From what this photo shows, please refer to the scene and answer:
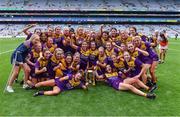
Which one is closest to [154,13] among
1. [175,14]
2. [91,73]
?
A: [175,14]

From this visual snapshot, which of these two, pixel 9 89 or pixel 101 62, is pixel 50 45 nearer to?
pixel 101 62

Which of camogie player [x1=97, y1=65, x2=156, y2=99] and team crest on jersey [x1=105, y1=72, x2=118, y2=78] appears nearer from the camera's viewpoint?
camogie player [x1=97, y1=65, x2=156, y2=99]

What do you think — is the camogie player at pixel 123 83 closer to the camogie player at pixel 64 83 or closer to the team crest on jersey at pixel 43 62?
the camogie player at pixel 64 83

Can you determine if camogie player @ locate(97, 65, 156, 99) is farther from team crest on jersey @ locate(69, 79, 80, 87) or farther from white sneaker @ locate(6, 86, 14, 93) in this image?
white sneaker @ locate(6, 86, 14, 93)

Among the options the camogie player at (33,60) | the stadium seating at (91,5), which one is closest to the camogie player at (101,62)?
the camogie player at (33,60)

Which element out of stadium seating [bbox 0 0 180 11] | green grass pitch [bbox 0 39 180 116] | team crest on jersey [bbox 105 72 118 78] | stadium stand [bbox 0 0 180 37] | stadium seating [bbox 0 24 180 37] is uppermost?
team crest on jersey [bbox 105 72 118 78]

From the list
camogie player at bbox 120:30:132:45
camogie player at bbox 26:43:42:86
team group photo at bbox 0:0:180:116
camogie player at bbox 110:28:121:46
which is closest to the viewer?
team group photo at bbox 0:0:180:116

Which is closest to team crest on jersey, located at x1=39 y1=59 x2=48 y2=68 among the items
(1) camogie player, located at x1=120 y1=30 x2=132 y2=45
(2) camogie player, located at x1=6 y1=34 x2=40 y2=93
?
(2) camogie player, located at x1=6 y1=34 x2=40 y2=93

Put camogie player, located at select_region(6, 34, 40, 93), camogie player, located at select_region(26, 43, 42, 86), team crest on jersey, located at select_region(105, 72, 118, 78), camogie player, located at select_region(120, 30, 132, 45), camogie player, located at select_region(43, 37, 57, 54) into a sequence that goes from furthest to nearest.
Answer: camogie player, located at select_region(120, 30, 132, 45) → camogie player, located at select_region(43, 37, 57, 54) → team crest on jersey, located at select_region(105, 72, 118, 78) → camogie player, located at select_region(26, 43, 42, 86) → camogie player, located at select_region(6, 34, 40, 93)

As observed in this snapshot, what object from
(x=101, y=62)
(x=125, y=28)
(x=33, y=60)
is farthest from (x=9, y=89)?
(x=125, y=28)

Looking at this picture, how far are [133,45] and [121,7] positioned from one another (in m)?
41.8

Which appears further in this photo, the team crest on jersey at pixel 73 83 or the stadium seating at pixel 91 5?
the stadium seating at pixel 91 5

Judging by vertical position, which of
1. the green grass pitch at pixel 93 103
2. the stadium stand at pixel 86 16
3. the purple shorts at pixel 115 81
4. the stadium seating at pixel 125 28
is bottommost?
the stadium seating at pixel 125 28

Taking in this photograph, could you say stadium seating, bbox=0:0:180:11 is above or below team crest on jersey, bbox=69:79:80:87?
below
